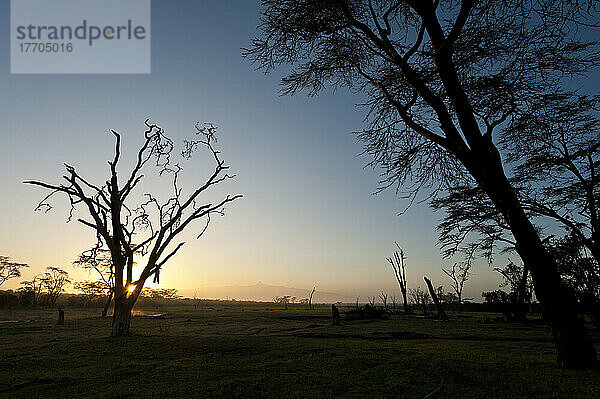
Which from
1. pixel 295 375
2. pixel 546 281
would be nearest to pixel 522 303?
pixel 546 281

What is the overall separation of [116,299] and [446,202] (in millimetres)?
13450

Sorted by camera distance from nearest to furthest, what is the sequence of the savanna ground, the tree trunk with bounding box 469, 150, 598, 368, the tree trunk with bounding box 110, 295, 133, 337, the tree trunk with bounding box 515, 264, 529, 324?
the savanna ground < the tree trunk with bounding box 469, 150, 598, 368 < the tree trunk with bounding box 110, 295, 133, 337 < the tree trunk with bounding box 515, 264, 529, 324

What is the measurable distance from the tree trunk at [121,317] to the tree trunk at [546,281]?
41.4 ft

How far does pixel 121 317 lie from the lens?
45.6 ft

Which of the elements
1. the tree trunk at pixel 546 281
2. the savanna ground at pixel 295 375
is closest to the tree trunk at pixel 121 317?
the savanna ground at pixel 295 375

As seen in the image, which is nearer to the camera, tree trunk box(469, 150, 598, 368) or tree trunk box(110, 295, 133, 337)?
tree trunk box(469, 150, 598, 368)

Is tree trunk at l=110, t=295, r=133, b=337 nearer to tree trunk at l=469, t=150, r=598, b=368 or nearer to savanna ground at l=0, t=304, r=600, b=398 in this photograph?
savanna ground at l=0, t=304, r=600, b=398

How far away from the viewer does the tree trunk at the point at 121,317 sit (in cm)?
1372

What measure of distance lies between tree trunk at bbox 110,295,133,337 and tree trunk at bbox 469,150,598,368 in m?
12.6

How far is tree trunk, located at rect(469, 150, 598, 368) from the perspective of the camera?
5.89 meters

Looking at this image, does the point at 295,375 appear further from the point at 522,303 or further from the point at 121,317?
the point at 522,303

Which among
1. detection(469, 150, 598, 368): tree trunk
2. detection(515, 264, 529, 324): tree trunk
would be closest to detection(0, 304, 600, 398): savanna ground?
detection(469, 150, 598, 368): tree trunk

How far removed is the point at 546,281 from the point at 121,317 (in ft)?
43.3

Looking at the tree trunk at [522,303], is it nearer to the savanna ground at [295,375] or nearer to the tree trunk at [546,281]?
the savanna ground at [295,375]
